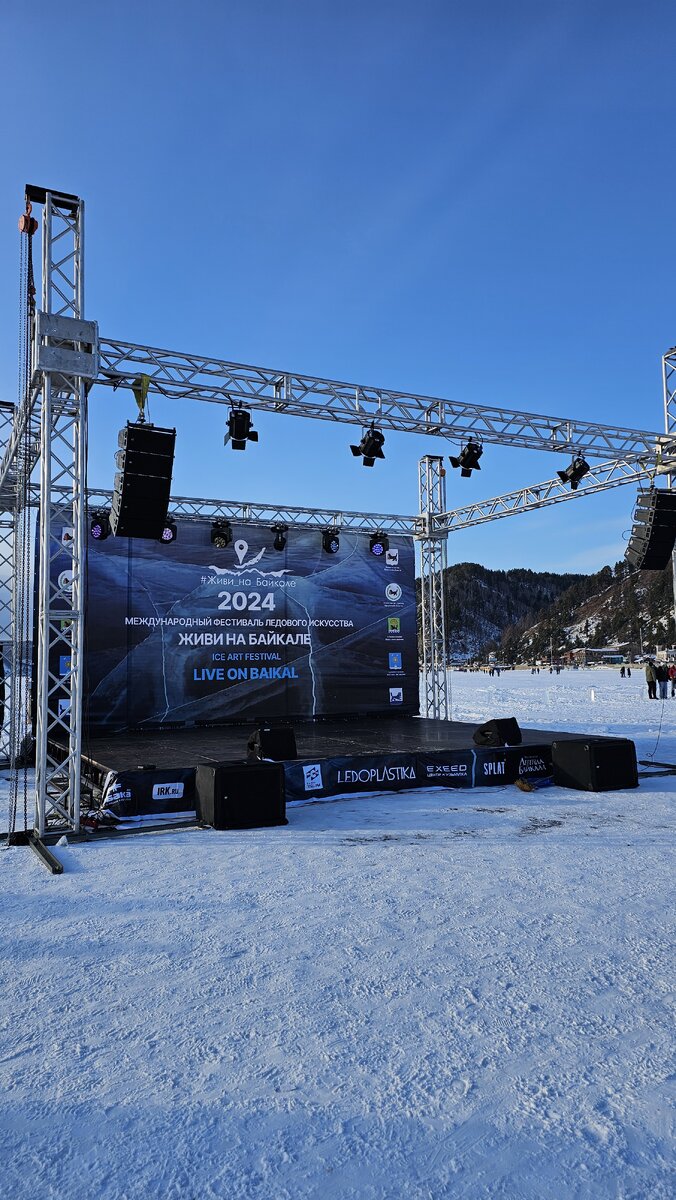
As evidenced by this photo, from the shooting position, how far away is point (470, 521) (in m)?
13.7

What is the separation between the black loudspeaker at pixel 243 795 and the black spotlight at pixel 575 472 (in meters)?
7.24

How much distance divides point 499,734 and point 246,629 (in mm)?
6090

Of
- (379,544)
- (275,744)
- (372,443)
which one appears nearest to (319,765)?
(275,744)

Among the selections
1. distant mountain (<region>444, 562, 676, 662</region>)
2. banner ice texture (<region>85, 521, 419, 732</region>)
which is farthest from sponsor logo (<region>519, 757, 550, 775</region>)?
distant mountain (<region>444, 562, 676, 662</region>)

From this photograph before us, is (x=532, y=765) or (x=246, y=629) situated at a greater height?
(x=246, y=629)

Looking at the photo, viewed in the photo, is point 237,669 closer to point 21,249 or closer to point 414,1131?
point 21,249

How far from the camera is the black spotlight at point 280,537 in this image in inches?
559

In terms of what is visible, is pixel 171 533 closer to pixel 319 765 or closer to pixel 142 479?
pixel 142 479

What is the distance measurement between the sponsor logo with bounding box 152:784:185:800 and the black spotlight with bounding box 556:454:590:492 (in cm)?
781

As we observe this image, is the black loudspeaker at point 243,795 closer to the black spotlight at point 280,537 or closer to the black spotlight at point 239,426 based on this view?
the black spotlight at point 239,426

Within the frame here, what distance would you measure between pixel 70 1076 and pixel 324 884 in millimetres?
2492

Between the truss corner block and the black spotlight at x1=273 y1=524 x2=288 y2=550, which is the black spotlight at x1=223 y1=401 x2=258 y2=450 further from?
the black spotlight at x1=273 y1=524 x2=288 y2=550

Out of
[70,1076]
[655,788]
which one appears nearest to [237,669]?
[655,788]

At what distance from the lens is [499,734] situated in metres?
9.34
